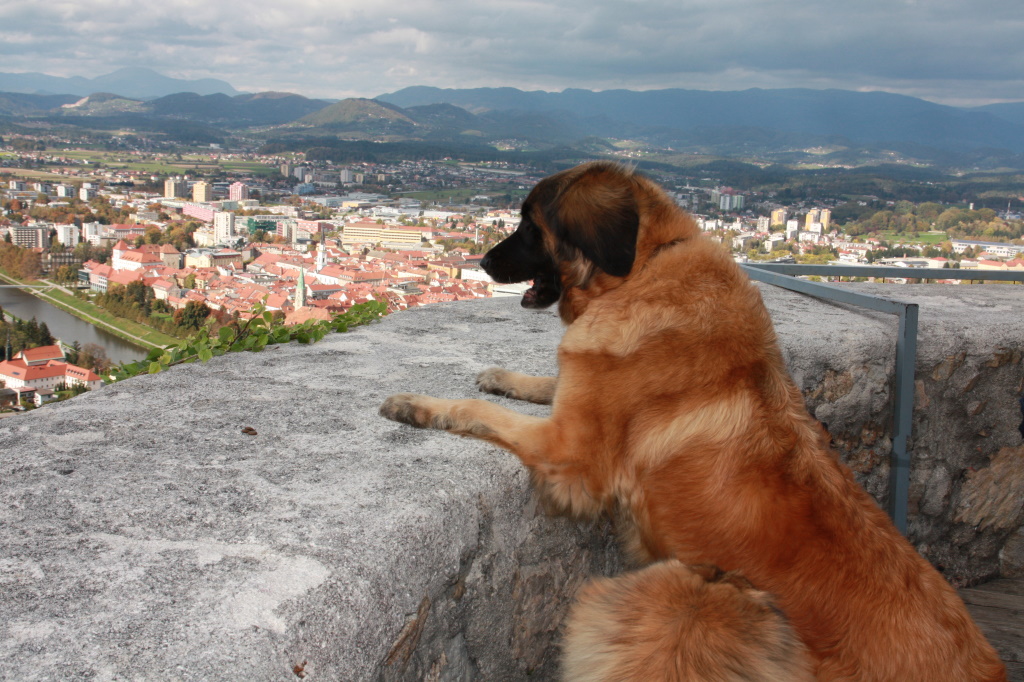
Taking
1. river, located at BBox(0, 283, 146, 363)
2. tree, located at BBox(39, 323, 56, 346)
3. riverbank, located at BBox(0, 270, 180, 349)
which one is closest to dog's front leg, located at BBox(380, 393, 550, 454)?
riverbank, located at BBox(0, 270, 180, 349)

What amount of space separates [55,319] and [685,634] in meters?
10.6

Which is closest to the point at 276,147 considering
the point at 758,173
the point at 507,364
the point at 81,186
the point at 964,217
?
the point at 81,186

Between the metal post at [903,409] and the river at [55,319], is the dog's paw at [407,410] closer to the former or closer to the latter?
the metal post at [903,409]

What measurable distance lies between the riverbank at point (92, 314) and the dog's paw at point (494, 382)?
2.04 meters

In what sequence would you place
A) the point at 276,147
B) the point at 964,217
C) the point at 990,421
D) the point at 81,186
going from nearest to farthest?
1. the point at 990,421
2. the point at 964,217
3. the point at 81,186
4. the point at 276,147

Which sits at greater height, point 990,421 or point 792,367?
point 792,367

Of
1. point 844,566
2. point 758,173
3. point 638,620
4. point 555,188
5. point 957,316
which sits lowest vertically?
point 638,620

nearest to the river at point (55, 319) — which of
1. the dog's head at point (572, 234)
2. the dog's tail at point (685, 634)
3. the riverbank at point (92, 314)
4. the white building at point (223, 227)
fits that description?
the riverbank at point (92, 314)

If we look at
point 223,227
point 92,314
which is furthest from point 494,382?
point 223,227

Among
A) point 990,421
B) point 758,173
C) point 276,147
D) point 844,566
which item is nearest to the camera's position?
point 844,566

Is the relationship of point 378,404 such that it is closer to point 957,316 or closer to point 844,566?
point 844,566

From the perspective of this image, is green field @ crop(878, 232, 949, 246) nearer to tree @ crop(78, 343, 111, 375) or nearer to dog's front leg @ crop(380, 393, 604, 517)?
dog's front leg @ crop(380, 393, 604, 517)

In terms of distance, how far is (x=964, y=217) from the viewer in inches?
419

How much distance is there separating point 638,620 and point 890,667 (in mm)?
574
